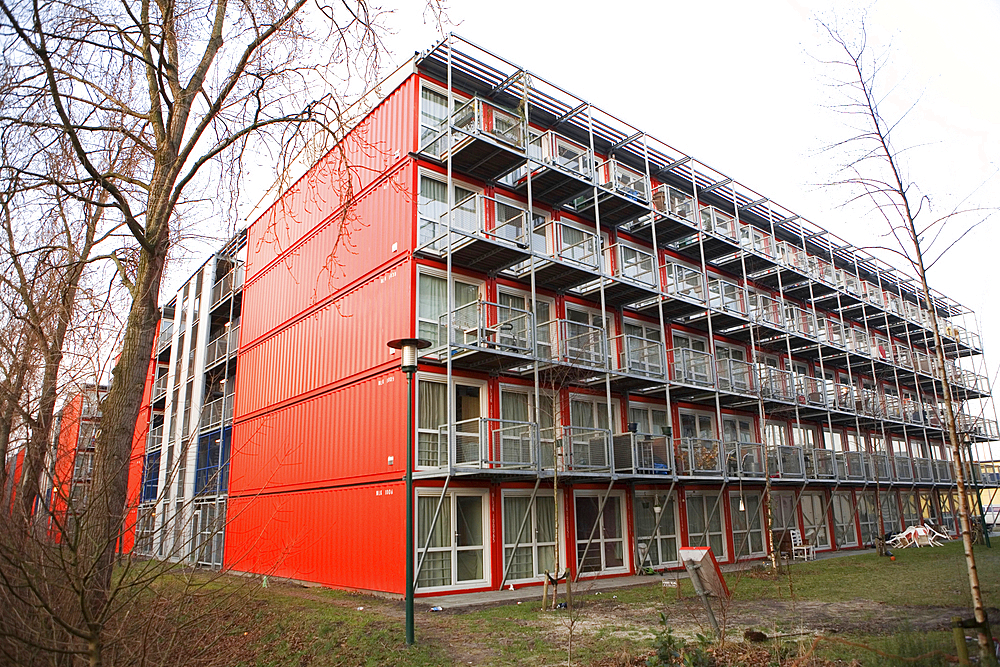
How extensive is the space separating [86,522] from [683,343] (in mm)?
21446

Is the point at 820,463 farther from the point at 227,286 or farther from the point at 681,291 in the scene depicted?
the point at 227,286

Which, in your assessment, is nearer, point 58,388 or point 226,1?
point 58,388

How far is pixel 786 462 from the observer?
2253 centimetres

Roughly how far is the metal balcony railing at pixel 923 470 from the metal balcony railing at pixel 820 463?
7396 millimetres

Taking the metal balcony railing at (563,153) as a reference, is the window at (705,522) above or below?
below

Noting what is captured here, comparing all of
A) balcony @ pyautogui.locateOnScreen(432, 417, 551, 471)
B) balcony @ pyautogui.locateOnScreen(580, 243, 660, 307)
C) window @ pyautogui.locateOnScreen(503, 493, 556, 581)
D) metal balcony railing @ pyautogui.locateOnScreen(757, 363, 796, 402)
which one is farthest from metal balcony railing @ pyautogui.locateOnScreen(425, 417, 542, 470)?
metal balcony railing @ pyautogui.locateOnScreen(757, 363, 796, 402)

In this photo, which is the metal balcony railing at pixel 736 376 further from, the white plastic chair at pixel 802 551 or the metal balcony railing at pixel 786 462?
the white plastic chair at pixel 802 551

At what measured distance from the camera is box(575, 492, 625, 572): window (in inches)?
703

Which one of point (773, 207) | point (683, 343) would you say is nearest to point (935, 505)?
point (773, 207)

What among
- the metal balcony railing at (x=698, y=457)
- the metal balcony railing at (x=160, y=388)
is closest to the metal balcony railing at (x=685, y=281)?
the metal balcony railing at (x=698, y=457)

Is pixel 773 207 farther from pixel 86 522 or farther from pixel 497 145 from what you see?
pixel 86 522

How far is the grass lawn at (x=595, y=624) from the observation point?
331 inches

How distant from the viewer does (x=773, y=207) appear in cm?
2872

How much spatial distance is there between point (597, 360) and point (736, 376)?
7450 millimetres
